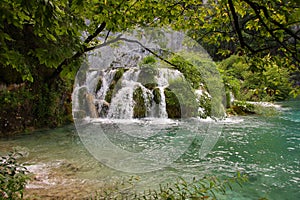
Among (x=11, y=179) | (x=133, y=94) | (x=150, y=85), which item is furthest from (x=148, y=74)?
(x=11, y=179)

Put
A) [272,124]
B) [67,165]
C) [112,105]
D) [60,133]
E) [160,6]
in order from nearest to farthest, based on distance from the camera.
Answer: [160,6] < [67,165] < [60,133] < [272,124] < [112,105]

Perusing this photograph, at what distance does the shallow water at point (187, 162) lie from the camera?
367cm

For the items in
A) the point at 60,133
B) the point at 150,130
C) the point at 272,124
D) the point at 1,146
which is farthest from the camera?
the point at 272,124

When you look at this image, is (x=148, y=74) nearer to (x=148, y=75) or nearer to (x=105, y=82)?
(x=148, y=75)

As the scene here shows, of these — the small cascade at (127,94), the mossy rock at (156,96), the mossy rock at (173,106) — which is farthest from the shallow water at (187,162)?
the mossy rock at (156,96)

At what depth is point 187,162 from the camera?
4914 mm

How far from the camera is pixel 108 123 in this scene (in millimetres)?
9406

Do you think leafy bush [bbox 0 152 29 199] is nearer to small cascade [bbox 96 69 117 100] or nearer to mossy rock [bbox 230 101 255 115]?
small cascade [bbox 96 69 117 100]

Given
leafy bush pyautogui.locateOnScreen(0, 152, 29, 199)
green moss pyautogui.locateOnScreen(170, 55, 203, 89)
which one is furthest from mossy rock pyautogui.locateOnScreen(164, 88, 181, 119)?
leafy bush pyautogui.locateOnScreen(0, 152, 29, 199)

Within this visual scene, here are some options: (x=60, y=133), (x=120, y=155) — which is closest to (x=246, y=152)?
(x=120, y=155)

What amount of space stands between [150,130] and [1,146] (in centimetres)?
424

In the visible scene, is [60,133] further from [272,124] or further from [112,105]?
[272,124]

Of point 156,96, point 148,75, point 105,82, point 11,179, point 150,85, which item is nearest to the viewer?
point 11,179

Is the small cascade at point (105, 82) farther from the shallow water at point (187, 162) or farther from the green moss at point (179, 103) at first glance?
the shallow water at point (187, 162)
